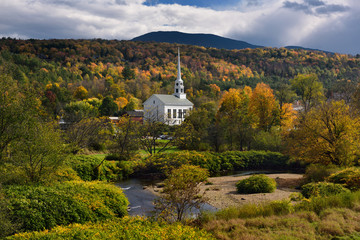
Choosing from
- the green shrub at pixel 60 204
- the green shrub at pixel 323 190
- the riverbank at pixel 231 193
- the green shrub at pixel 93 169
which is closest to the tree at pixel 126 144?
the green shrub at pixel 93 169

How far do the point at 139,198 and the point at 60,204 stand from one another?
293 inches

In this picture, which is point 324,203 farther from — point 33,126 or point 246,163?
point 246,163

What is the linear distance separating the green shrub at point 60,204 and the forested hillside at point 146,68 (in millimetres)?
45101

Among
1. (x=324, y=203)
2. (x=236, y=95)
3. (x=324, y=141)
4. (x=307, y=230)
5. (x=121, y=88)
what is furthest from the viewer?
(x=121, y=88)

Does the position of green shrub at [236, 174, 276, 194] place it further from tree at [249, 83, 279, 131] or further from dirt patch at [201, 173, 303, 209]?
tree at [249, 83, 279, 131]

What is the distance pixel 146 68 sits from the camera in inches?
4751

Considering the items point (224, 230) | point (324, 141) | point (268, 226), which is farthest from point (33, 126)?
point (324, 141)

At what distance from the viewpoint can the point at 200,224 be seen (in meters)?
12.4

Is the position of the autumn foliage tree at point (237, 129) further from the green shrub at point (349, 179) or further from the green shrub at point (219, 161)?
the green shrub at point (349, 179)

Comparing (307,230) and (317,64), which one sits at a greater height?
(317,64)

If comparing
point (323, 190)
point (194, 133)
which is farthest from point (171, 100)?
point (323, 190)

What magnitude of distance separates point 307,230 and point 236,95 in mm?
41726

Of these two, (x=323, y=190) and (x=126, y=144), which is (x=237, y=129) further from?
(x=323, y=190)

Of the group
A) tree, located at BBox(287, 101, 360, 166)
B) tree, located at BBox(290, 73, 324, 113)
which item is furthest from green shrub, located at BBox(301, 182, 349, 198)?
tree, located at BBox(290, 73, 324, 113)
